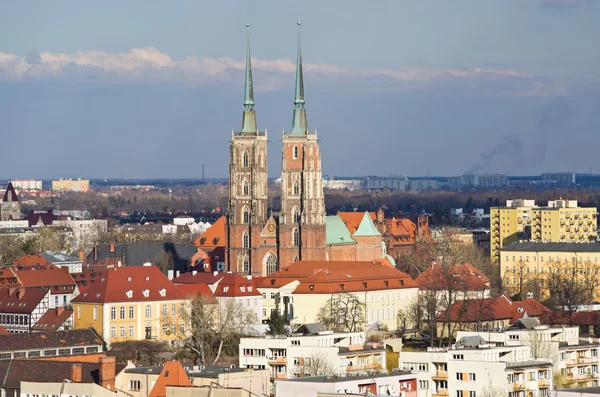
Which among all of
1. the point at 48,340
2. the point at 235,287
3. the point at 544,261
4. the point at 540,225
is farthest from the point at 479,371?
the point at 540,225

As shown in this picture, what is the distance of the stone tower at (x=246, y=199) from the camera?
5399 inches

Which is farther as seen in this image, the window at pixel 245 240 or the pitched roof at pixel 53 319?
the window at pixel 245 240

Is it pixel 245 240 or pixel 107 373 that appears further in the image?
pixel 245 240

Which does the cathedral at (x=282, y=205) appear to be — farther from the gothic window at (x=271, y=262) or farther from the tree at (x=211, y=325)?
the tree at (x=211, y=325)

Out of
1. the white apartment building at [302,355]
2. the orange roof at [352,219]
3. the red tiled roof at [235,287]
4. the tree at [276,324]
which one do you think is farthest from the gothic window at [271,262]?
the white apartment building at [302,355]

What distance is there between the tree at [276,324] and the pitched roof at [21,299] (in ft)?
48.9

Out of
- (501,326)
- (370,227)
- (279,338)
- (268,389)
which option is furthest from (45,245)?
(268,389)

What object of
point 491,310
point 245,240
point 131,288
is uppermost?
point 245,240

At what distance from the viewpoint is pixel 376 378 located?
72.1 m

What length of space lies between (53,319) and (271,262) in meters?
30.8

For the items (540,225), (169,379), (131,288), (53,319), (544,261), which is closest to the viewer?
(169,379)

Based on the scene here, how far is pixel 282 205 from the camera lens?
136m

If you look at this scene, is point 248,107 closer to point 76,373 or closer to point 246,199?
point 246,199

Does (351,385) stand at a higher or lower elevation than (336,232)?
lower
